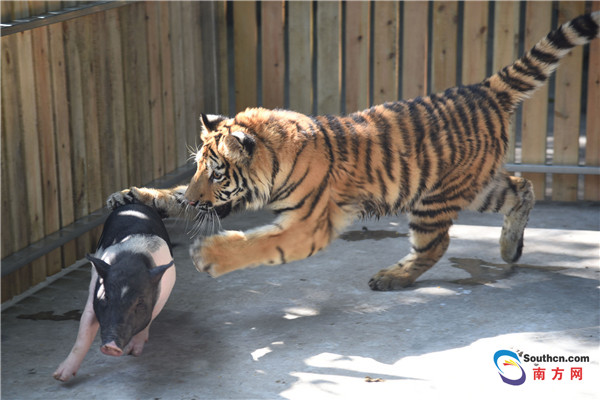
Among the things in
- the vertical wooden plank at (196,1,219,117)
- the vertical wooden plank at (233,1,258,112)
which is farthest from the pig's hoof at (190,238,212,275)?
the vertical wooden plank at (233,1,258,112)

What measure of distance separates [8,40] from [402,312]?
9.08 ft

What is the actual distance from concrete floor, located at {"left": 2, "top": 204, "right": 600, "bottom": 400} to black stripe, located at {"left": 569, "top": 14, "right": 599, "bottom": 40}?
151 cm

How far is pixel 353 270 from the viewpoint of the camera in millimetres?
5828

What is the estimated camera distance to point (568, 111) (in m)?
7.10

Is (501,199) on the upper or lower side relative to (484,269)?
upper

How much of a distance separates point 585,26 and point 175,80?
3.29 meters

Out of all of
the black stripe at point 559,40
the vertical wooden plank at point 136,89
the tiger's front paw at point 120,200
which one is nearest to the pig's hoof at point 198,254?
the tiger's front paw at point 120,200

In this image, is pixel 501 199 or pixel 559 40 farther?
pixel 501 199

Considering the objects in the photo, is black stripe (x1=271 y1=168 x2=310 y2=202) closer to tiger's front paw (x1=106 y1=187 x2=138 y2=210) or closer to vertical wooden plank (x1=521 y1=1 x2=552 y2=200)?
tiger's front paw (x1=106 y1=187 x2=138 y2=210)

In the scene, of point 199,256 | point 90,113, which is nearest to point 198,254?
point 199,256

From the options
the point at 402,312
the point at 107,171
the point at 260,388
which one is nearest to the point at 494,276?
the point at 402,312

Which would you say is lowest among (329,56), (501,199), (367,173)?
(501,199)

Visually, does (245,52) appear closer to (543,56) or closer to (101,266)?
(543,56)

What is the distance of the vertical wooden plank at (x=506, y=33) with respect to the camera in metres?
7.05
